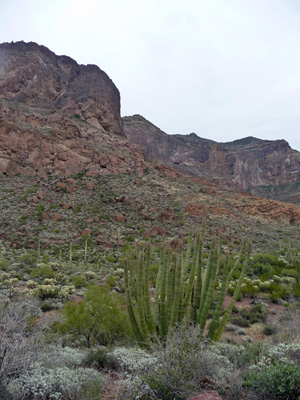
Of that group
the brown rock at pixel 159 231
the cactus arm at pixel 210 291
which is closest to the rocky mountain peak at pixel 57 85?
the brown rock at pixel 159 231

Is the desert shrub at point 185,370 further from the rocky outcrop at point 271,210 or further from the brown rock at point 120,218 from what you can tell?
the rocky outcrop at point 271,210

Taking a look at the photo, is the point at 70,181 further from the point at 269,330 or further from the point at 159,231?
the point at 269,330

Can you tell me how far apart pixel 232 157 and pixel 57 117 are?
254 ft

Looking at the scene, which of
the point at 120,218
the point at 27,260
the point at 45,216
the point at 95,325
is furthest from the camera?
the point at 120,218

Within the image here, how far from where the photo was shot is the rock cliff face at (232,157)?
102688 mm

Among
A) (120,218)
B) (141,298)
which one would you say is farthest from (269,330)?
(120,218)

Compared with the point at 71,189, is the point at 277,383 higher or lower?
lower

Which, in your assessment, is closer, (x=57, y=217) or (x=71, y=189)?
(x=57, y=217)

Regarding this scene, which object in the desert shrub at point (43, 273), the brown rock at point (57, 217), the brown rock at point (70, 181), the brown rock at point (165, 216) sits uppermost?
the brown rock at point (70, 181)

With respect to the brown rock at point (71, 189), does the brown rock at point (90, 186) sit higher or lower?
higher

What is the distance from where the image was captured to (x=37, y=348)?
183 inches

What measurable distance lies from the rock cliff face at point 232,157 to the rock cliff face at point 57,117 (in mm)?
40727

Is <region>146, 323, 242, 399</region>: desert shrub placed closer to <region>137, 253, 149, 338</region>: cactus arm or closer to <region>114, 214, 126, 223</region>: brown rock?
<region>137, 253, 149, 338</region>: cactus arm

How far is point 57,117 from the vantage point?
4516 centimetres
